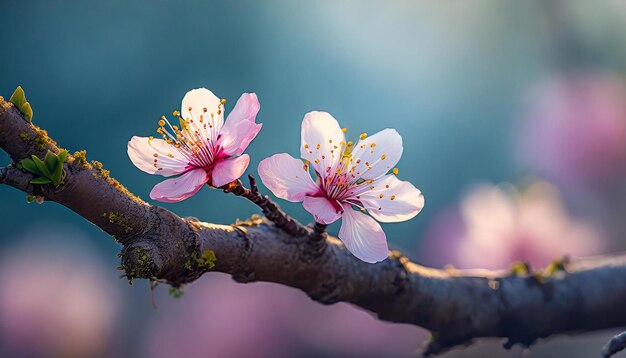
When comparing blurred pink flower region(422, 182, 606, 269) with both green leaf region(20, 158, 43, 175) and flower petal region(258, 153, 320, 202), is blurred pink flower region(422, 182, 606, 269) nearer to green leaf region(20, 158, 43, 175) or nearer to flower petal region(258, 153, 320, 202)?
flower petal region(258, 153, 320, 202)

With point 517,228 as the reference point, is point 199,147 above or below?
below

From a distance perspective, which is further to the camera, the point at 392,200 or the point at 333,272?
the point at 333,272

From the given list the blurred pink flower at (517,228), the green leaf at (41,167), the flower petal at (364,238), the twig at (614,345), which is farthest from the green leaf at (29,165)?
the blurred pink flower at (517,228)

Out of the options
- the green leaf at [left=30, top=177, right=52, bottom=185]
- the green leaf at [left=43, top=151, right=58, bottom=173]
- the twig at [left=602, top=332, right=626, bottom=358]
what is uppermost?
the green leaf at [left=43, top=151, right=58, bottom=173]

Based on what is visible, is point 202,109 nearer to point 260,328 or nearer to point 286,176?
point 286,176

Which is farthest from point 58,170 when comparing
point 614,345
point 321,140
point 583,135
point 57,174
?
point 583,135

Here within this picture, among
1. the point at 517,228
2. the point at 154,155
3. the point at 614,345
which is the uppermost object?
the point at 517,228

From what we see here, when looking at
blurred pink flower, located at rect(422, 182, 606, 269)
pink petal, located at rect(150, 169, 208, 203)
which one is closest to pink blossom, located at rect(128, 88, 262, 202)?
pink petal, located at rect(150, 169, 208, 203)
